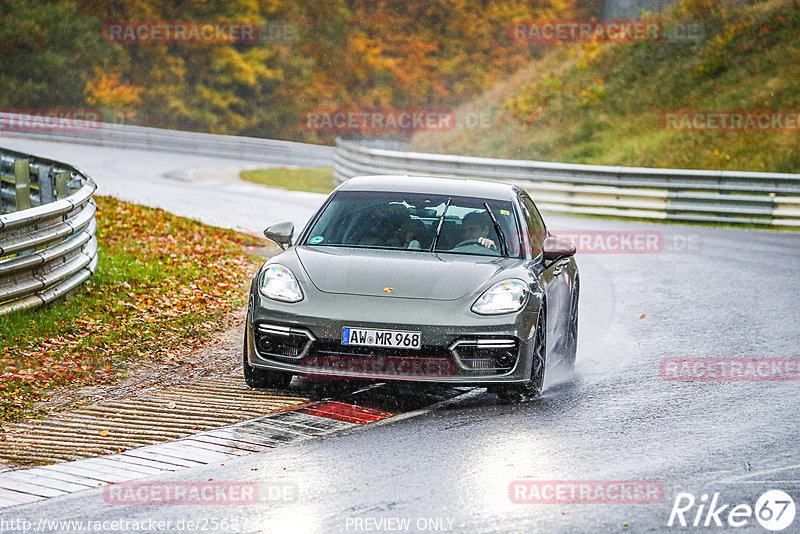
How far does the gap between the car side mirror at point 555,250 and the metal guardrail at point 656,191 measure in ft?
47.7

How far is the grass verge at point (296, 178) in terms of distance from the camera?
29844mm

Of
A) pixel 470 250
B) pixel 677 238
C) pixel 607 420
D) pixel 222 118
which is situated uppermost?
pixel 470 250

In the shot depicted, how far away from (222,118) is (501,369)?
5635 cm

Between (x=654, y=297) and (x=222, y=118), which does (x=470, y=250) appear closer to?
(x=654, y=297)

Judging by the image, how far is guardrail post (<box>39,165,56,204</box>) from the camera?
16406 millimetres

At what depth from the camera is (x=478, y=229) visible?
880 cm

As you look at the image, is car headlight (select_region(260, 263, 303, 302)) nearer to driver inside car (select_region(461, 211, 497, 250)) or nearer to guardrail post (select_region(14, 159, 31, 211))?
driver inside car (select_region(461, 211, 497, 250))

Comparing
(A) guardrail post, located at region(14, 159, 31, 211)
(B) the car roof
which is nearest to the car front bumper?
Result: (B) the car roof

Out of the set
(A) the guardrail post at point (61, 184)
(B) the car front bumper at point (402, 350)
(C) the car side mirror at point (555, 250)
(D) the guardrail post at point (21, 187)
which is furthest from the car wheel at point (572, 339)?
(D) the guardrail post at point (21, 187)

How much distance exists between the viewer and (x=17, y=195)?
16.2 m

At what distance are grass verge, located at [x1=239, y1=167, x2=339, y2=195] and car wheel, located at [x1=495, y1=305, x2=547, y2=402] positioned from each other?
2029cm

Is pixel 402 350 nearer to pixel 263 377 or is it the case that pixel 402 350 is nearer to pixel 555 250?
pixel 263 377

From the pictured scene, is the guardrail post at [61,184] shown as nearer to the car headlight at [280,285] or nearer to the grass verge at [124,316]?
the grass verge at [124,316]

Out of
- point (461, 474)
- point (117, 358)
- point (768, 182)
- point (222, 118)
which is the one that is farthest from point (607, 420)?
point (222, 118)
